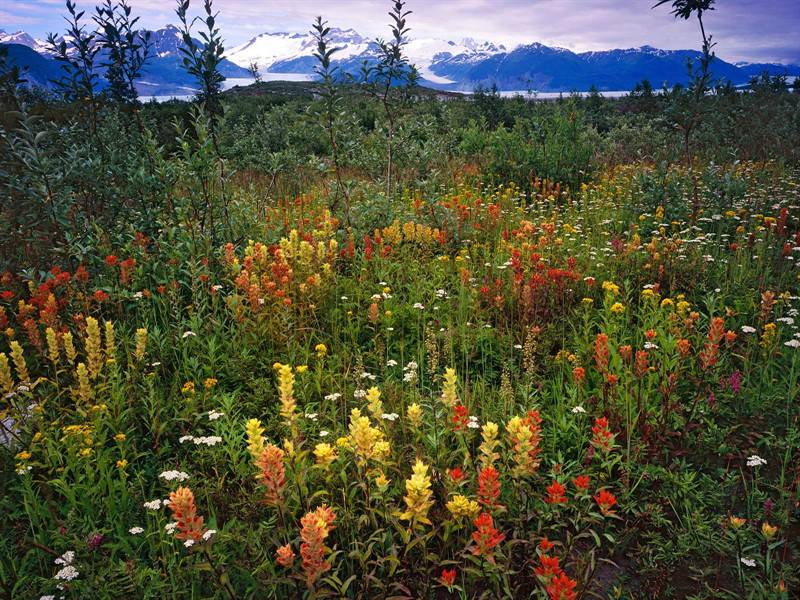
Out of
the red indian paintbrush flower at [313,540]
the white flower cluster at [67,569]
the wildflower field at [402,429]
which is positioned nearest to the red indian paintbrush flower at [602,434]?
the wildflower field at [402,429]

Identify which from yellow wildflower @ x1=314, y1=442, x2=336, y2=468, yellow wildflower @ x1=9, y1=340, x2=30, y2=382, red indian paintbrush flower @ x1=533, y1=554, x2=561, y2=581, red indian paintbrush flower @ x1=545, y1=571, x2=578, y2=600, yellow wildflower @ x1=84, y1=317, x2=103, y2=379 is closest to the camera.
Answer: red indian paintbrush flower @ x1=545, y1=571, x2=578, y2=600

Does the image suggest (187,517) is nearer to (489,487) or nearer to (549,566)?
(489,487)

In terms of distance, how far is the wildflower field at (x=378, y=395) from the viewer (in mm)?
2332

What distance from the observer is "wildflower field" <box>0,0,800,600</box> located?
7.65ft

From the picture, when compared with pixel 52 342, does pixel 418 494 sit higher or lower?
lower

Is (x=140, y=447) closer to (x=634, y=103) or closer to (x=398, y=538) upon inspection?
(x=398, y=538)

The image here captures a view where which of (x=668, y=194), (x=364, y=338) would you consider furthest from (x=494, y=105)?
(x=364, y=338)

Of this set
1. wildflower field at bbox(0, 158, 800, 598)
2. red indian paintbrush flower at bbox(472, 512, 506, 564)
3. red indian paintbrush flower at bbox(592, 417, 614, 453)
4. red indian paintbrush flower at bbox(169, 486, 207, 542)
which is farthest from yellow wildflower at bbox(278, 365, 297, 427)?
red indian paintbrush flower at bbox(592, 417, 614, 453)

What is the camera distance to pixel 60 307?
453 cm

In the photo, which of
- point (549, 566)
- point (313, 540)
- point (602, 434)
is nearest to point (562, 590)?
point (549, 566)

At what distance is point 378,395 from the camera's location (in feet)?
7.97

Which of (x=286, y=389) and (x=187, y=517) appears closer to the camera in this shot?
(x=187, y=517)

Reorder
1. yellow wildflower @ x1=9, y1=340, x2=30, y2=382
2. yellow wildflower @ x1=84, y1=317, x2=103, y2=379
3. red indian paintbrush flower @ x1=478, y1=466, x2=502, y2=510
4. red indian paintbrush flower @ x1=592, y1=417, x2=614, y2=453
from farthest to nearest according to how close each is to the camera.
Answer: yellow wildflower @ x1=84, y1=317, x2=103, y2=379 < yellow wildflower @ x1=9, y1=340, x2=30, y2=382 < red indian paintbrush flower @ x1=592, y1=417, x2=614, y2=453 < red indian paintbrush flower @ x1=478, y1=466, x2=502, y2=510

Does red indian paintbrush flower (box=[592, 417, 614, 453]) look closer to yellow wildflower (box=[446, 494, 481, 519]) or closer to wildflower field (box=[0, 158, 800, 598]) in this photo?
wildflower field (box=[0, 158, 800, 598])
